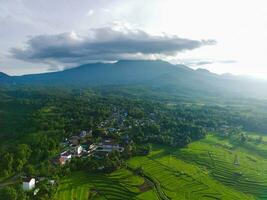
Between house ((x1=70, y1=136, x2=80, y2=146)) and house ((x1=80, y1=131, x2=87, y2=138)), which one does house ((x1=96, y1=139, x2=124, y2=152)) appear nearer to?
house ((x1=70, y1=136, x2=80, y2=146))

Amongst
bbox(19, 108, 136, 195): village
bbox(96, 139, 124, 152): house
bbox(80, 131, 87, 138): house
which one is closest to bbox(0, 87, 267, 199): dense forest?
bbox(19, 108, 136, 195): village

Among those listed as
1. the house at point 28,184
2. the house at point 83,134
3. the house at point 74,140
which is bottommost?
the house at point 28,184

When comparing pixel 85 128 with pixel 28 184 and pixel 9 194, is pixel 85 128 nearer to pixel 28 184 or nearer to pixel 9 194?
pixel 28 184

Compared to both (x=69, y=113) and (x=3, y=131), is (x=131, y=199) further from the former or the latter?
(x=69, y=113)

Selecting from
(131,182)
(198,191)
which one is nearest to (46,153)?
(131,182)

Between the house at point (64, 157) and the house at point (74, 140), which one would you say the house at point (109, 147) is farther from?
the house at point (64, 157)

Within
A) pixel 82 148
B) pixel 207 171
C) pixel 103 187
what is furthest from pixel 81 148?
pixel 207 171

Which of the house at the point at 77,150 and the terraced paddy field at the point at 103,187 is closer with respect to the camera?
the terraced paddy field at the point at 103,187

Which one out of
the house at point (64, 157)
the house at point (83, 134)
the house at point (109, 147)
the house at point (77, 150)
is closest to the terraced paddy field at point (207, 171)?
the house at point (109, 147)

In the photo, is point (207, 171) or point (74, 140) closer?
point (207, 171)
